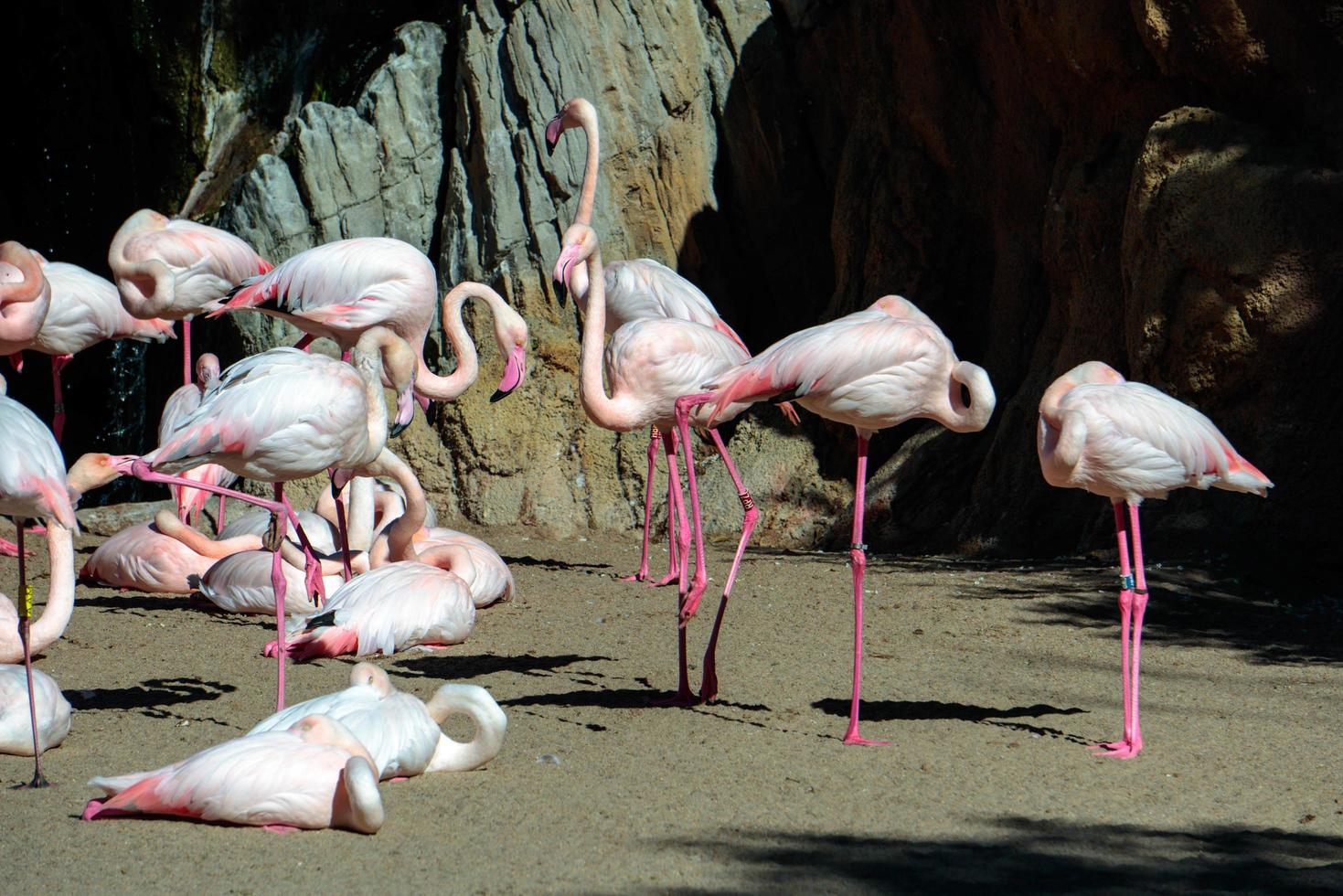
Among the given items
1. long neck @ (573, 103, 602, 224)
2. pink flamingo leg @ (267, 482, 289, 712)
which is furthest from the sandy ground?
long neck @ (573, 103, 602, 224)

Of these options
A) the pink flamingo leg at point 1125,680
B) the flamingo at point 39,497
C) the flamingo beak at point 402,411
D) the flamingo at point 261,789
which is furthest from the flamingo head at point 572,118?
the flamingo at point 261,789

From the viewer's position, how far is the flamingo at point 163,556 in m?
7.35

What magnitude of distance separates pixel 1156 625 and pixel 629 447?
4.68 meters

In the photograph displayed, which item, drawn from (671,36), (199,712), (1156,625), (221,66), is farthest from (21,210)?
(1156,625)

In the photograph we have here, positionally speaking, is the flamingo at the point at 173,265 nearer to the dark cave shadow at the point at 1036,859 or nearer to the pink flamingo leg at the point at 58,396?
the pink flamingo leg at the point at 58,396

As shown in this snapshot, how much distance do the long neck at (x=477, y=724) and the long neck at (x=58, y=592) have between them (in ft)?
3.89

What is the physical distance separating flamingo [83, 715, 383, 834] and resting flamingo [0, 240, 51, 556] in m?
3.65

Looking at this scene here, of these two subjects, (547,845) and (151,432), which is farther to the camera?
(151,432)

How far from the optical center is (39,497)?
413 centimetres

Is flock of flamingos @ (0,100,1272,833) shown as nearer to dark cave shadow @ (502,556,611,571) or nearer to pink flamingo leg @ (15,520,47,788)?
pink flamingo leg @ (15,520,47,788)

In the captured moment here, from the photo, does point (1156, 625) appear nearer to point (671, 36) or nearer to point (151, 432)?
point (671, 36)

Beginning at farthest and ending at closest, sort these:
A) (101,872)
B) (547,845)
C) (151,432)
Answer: (151,432) → (547,845) → (101,872)

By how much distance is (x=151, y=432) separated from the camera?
37.4 feet

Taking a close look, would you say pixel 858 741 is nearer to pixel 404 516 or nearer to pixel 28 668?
pixel 28 668
